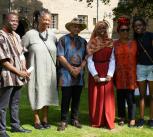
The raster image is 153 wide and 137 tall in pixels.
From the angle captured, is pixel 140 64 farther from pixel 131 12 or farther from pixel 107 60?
pixel 131 12

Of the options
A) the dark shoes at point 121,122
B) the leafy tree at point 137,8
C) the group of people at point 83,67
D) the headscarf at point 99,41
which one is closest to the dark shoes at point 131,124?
the group of people at point 83,67

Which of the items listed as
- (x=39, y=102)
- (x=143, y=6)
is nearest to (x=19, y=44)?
(x=39, y=102)

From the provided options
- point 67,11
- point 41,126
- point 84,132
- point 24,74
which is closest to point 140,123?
point 84,132

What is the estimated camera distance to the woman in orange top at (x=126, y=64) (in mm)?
8312

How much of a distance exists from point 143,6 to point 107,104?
233 inches

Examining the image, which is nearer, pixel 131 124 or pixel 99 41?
pixel 99 41

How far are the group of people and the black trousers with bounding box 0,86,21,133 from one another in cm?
2

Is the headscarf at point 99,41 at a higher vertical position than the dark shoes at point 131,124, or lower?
higher

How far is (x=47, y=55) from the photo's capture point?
8102 mm

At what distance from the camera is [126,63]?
8336 millimetres

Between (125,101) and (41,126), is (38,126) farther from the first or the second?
(125,101)

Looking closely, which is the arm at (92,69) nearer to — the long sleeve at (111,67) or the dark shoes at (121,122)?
the long sleeve at (111,67)

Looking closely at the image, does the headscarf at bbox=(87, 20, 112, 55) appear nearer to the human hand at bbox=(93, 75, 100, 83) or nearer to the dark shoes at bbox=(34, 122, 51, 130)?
the human hand at bbox=(93, 75, 100, 83)

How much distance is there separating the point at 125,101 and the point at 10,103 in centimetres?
240
